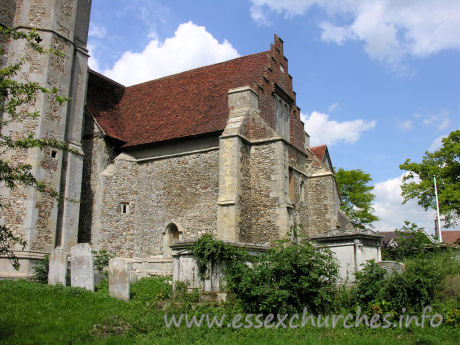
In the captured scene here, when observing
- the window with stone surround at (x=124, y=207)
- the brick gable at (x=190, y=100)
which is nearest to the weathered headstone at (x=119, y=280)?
the window with stone surround at (x=124, y=207)

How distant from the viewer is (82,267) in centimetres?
1252

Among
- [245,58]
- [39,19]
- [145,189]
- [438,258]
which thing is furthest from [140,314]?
[245,58]

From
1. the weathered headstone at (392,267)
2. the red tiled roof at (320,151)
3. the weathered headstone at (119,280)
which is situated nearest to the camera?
the weathered headstone at (392,267)

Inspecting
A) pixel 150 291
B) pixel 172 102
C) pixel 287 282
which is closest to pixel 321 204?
pixel 172 102

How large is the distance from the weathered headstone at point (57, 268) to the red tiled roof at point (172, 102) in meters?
7.66

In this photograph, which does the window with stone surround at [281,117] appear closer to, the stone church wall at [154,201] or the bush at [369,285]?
the stone church wall at [154,201]

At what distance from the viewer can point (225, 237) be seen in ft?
52.8

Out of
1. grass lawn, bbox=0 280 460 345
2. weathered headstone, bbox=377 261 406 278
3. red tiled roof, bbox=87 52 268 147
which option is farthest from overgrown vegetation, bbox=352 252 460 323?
red tiled roof, bbox=87 52 268 147

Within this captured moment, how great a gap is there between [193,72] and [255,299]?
1720cm

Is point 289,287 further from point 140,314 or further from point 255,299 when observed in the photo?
point 140,314

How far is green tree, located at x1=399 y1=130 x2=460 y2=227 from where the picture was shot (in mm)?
28562

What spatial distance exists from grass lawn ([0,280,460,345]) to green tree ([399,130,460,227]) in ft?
74.8

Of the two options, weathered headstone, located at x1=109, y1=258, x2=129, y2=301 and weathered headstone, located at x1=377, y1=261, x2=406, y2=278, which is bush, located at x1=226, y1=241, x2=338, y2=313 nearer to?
weathered headstone, located at x1=377, y1=261, x2=406, y2=278

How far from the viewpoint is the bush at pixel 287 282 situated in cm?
915
